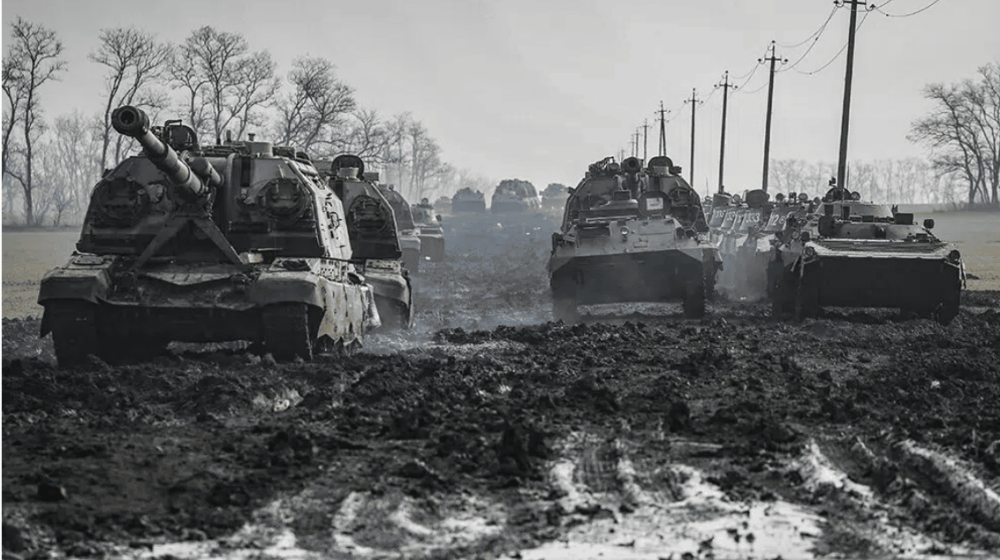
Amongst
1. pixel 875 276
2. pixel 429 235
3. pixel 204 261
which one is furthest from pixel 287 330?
pixel 429 235

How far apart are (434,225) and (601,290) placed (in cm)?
1999

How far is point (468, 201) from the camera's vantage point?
74062mm

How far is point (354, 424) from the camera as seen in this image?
9211 mm

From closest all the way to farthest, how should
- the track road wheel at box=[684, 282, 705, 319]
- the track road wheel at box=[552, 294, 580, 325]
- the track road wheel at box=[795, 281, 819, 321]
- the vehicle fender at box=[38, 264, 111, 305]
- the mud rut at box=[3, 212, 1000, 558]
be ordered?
the mud rut at box=[3, 212, 1000, 558]
the vehicle fender at box=[38, 264, 111, 305]
the track road wheel at box=[795, 281, 819, 321]
the track road wheel at box=[684, 282, 705, 319]
the track road wheel at box=[552, 294, 580, 325]

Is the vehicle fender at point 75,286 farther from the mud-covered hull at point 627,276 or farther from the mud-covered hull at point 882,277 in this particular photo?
the mud-covered hull at point 882,277

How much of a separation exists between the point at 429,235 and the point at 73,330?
25.0m

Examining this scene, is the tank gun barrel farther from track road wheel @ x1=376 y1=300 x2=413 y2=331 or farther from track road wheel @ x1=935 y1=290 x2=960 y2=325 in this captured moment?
track road wheel @ x1=935 y1=290 x2=960 y2=325

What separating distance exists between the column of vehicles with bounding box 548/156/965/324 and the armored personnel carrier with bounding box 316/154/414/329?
2924mm

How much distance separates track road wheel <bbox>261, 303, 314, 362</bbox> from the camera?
1247 centimetres

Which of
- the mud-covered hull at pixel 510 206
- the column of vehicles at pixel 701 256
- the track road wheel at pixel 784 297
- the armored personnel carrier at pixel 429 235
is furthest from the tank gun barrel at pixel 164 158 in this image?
the mud-covered hull at pixel 510 206

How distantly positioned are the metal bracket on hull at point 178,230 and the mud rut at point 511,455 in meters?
1.05

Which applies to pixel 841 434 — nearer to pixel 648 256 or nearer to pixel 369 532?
pixel 369 532

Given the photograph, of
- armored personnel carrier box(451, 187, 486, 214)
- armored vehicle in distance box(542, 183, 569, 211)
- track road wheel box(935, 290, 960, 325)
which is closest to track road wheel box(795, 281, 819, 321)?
track road wheel box(935, 290, 960, 325)

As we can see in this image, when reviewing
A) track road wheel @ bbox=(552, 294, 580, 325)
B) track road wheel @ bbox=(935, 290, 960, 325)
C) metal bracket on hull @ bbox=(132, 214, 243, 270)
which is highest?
metal bracket on hull @ bbox=(132, 214, 243, 270)
